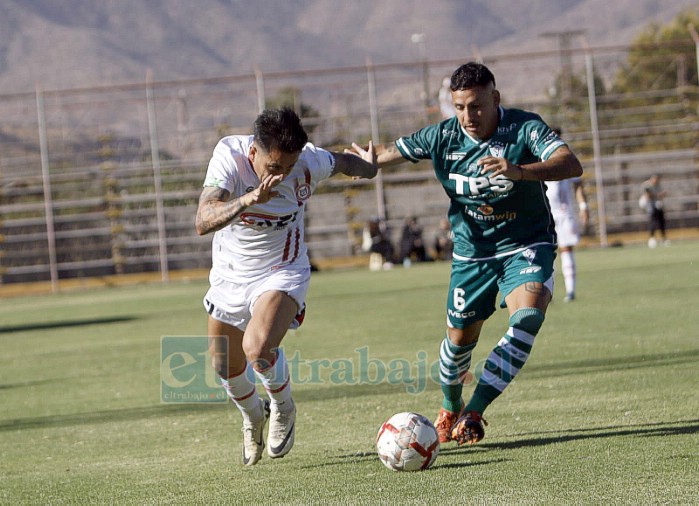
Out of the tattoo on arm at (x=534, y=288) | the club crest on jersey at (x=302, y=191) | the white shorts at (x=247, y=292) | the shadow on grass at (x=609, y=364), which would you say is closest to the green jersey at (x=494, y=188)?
the tattoo on arm at (x=534, y=288)

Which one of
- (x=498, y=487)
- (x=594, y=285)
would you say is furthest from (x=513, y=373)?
(x=594, y=285)

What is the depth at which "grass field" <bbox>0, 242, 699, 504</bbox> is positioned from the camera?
5.99 m

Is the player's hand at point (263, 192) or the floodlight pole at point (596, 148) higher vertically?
the floodlight pole at point (596, 148)

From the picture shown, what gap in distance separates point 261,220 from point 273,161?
47 cm

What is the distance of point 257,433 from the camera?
7148 mm

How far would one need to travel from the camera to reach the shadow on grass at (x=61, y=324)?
64.5ft

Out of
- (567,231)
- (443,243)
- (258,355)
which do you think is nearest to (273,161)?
(258,355)

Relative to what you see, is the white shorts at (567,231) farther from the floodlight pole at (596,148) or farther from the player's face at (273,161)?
the floodlight pole at (596,148)

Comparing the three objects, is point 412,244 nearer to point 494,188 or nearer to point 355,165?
point 355,165

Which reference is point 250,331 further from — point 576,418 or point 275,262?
point 576,418

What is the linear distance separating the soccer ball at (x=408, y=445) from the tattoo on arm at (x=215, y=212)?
146 cm

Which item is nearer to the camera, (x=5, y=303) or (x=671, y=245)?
(x=5, y=303)

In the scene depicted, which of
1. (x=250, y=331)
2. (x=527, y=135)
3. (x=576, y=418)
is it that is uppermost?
(x=527, y=135)

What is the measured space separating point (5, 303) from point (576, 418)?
2454cm
